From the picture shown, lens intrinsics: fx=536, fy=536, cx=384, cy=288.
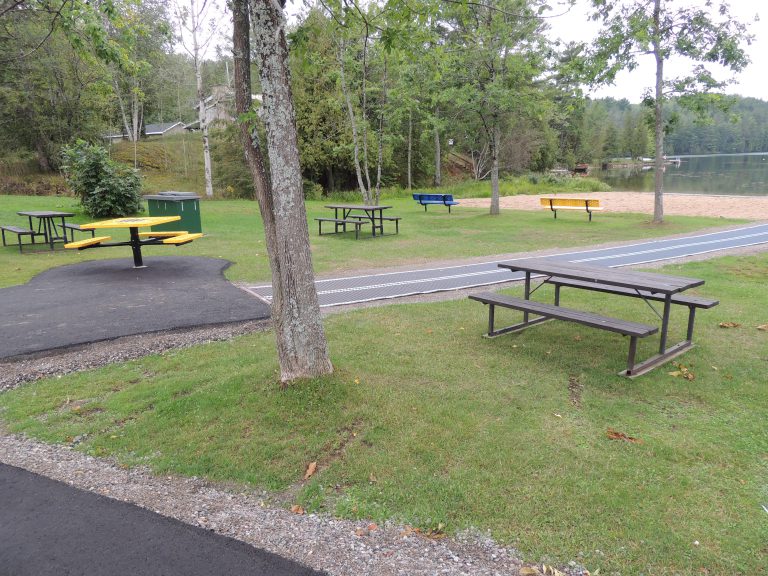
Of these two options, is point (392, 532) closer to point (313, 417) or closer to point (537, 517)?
point (537, 517)

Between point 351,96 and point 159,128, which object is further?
point 159,128

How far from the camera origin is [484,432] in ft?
12.8

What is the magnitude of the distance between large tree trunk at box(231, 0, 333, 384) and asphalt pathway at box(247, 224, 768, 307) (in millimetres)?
3336

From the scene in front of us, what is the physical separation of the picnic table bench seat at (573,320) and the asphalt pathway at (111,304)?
9.92ft

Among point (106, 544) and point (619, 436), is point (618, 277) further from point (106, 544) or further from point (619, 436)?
point (106, 544)

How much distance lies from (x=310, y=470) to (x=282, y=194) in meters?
1.95

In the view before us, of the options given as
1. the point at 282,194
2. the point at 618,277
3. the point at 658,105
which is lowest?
the point at 618,277

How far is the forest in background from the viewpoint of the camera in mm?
10876

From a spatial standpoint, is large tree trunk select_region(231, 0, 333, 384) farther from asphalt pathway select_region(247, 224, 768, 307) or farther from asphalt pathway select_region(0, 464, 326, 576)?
asphalt pathway select_region(247, 224, 768, 307)

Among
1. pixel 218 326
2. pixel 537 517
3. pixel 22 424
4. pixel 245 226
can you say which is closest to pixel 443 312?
pixel 218 326

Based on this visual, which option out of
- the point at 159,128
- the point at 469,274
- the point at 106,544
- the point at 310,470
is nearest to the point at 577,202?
the point at 469,274

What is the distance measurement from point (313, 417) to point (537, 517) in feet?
5.76

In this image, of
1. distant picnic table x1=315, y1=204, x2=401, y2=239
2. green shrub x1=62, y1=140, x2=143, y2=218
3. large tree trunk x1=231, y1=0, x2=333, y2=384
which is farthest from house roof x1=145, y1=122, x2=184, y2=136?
large tree trunk x1=231, y1=0, x2=333, y2=384

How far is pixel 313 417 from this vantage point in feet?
Result: 13.2
